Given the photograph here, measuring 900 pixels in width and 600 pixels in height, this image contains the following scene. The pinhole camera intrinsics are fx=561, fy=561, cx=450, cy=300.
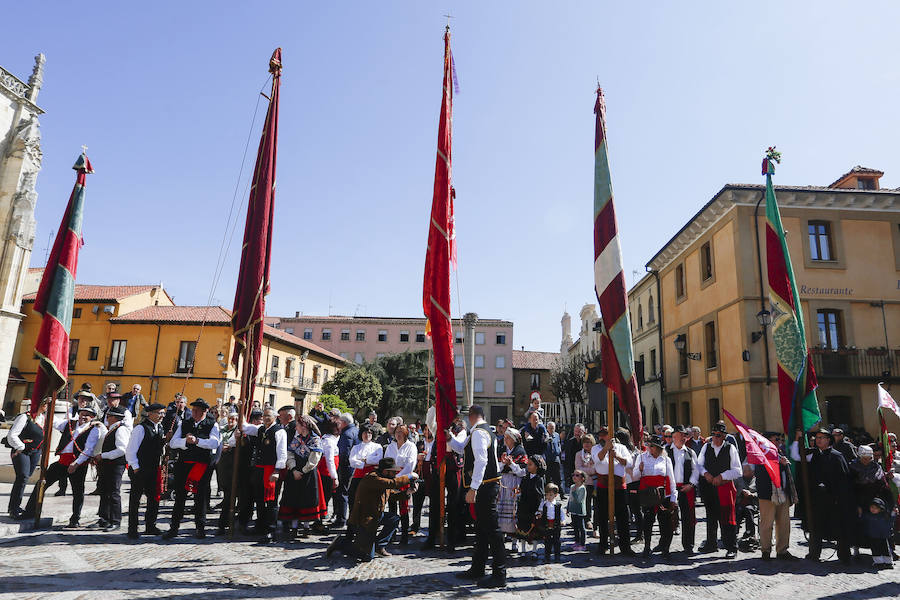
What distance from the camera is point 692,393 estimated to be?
84.4 ft

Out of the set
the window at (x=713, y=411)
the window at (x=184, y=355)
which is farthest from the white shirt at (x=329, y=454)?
the window at (x=184, y=355)

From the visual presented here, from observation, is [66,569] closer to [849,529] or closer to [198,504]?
[198,504]

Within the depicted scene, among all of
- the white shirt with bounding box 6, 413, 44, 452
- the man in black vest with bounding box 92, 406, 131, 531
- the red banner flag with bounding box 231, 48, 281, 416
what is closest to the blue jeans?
the white shirt with bounding box 6, 413, 44, 452

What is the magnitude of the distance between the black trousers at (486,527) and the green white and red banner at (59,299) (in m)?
6.68

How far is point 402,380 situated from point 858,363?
39.2m

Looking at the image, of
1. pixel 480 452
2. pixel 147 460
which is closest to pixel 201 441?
pixel 147 460

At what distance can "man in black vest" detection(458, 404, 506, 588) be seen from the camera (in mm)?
6352

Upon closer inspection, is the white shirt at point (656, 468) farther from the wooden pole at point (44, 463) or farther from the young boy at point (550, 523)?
the wooden pole at point (44, 463)

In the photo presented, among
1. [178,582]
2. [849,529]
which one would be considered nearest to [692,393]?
[849,529]

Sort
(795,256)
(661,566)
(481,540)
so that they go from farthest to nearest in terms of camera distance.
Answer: (795,256) → (661,566) → (481,540)

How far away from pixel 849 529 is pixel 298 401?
42.3 m

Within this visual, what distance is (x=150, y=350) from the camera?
37.2 meters

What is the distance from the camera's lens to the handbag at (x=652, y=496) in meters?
8.12

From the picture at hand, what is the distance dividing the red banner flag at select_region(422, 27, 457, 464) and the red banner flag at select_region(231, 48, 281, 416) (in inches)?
100
